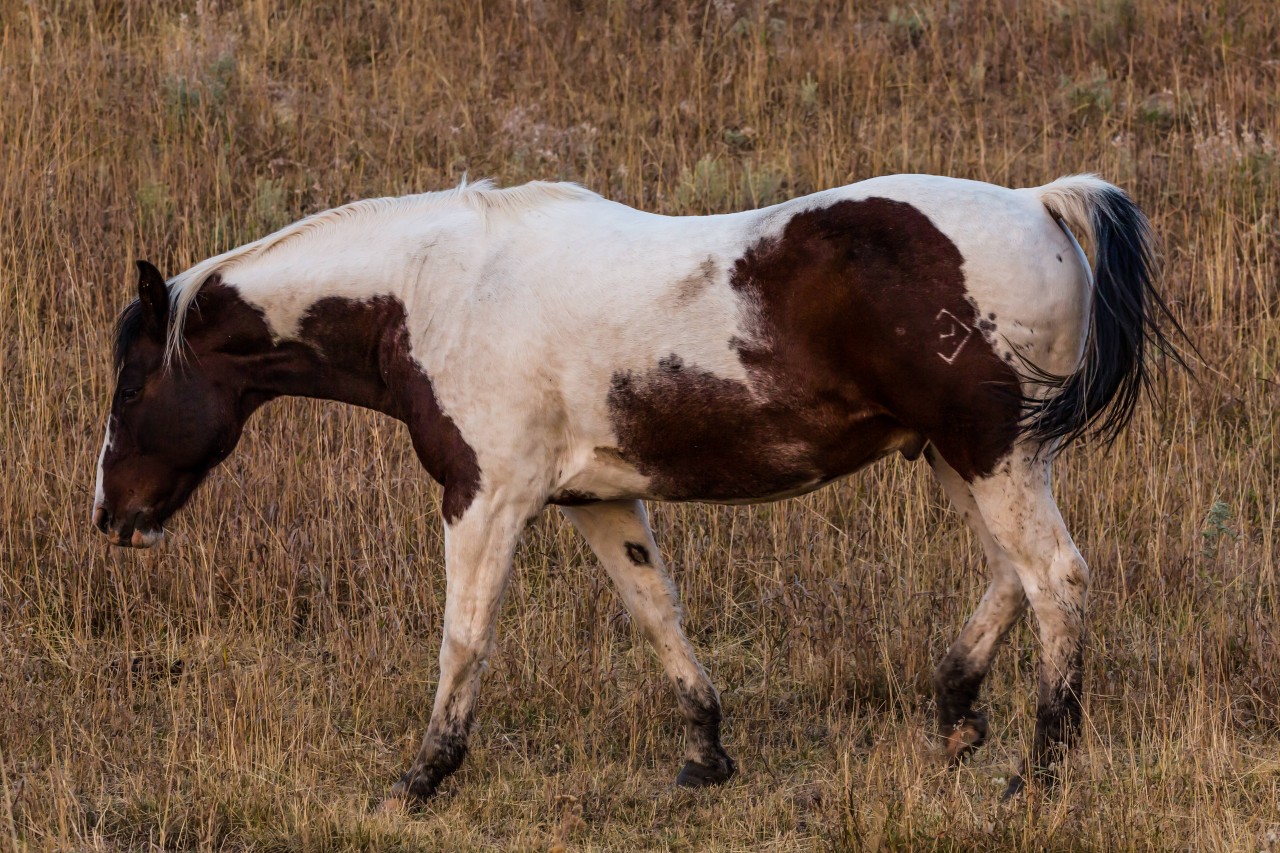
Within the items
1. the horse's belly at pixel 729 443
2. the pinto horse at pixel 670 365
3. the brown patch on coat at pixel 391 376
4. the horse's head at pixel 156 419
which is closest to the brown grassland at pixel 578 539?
the pinto horse at pixel 670 365

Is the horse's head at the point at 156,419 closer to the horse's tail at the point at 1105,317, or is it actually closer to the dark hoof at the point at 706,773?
the dark hoof at the point at 706,773

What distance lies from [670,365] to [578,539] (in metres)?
2.18

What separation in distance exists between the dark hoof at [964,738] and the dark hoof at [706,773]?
0.71 metres

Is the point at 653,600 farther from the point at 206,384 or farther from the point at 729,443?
the point at 206,384

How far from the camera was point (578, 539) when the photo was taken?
6.01 metres

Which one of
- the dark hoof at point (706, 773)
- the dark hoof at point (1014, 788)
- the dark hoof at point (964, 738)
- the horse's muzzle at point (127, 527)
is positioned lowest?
the dark hoof at point (706, 773)

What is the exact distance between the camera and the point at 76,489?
19.9ft

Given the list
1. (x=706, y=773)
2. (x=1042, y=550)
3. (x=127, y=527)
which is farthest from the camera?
(x=127, y=527)

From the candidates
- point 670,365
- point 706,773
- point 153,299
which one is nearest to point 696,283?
point 670,365

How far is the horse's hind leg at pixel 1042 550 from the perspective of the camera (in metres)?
3.77

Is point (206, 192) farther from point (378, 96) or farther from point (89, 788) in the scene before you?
point (89, 788)

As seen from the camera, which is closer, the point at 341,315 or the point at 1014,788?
the point at 1014,788

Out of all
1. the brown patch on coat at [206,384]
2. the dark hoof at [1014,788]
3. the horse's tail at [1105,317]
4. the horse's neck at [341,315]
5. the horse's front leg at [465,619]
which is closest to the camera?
the horse's tail at [1105,317]

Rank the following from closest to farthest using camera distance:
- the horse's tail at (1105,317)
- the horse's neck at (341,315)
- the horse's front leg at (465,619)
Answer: the horse's tail at (1105,317)
the horse's front leg at (465,619)
the horse's neck at (341,315)
